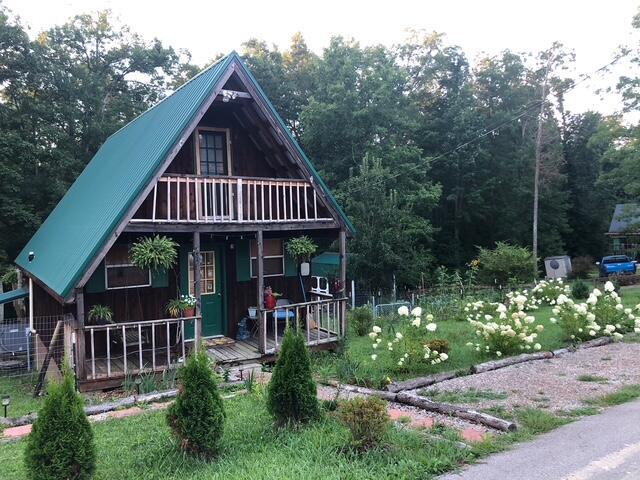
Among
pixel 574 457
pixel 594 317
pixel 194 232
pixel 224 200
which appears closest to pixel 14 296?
pixel 194 232

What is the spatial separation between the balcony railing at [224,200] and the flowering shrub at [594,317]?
611cm

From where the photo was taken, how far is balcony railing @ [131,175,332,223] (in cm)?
999

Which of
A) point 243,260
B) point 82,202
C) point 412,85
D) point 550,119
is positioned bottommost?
point 243,260

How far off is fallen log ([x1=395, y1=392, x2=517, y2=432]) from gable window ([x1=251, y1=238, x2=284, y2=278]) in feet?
20.5

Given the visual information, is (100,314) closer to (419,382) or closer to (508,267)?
(419,382)

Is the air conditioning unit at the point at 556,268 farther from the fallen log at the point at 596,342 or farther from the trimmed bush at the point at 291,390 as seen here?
the trimmed bush at the point at 291,390

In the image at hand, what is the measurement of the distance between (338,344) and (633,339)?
7.24m

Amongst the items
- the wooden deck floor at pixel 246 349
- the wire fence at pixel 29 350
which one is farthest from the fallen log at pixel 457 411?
the wire fence at pixel 29 350

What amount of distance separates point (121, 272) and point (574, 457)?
30.4 feet

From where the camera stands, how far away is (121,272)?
36.3 feet

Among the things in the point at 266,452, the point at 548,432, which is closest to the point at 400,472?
the point at 266,452

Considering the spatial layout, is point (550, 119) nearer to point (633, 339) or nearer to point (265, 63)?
point (265, 63)

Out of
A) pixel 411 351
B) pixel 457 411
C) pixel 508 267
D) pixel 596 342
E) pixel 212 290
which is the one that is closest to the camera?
pixel 457 411

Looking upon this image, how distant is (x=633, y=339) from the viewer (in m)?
12.2
